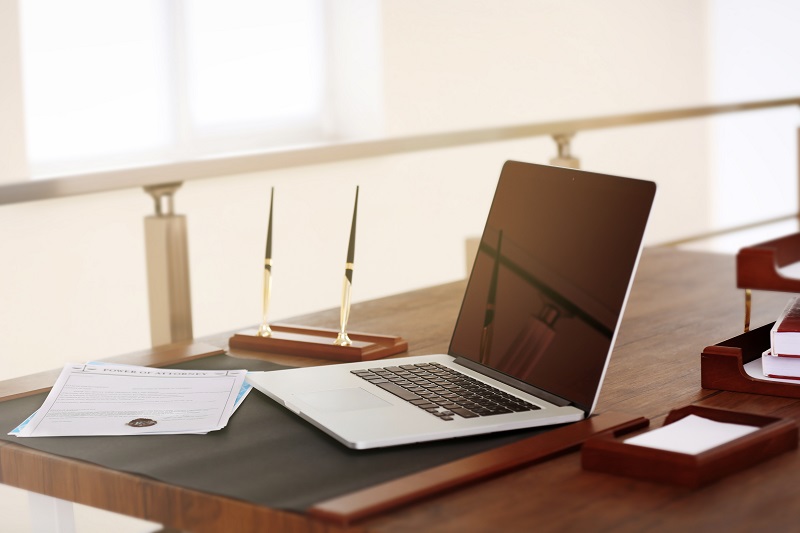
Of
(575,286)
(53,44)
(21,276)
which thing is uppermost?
(53,44)

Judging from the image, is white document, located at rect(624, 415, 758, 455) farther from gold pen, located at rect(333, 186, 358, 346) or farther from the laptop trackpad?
gold pen, located at rect(333, 186, 358, 346)

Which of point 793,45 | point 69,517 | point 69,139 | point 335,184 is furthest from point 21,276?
point 793,45

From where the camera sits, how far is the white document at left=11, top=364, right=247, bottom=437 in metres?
1.04

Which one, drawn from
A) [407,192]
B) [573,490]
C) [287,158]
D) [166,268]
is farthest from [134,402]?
[407,192]

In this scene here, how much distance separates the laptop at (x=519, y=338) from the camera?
995mm

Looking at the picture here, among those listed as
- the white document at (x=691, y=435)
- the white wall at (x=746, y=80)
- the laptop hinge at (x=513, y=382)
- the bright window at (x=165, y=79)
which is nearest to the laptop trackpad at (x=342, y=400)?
the laptop hinge at (x=513, y=382)

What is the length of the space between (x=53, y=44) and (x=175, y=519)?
2.83 m

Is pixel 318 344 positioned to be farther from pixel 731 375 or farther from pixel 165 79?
pixel 165 79

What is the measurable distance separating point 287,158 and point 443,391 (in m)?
1.24

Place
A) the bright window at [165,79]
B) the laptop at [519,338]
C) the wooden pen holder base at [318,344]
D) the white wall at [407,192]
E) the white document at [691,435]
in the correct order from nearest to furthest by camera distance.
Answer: the white document at [691,435], the laptop at [519,338], the wooden pen holder base at [318,344], the white wall at [407,192], the bright window at [165,79]

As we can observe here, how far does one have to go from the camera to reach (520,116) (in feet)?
15.4

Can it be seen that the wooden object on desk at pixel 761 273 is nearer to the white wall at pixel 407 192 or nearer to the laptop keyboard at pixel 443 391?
the laptop keyboard at pixel 443 391

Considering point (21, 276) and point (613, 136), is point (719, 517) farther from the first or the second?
point (613, 136)

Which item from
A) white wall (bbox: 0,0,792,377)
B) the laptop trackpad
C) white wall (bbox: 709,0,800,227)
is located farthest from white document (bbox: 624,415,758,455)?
white wall (bbox: 709,0,800,227)
